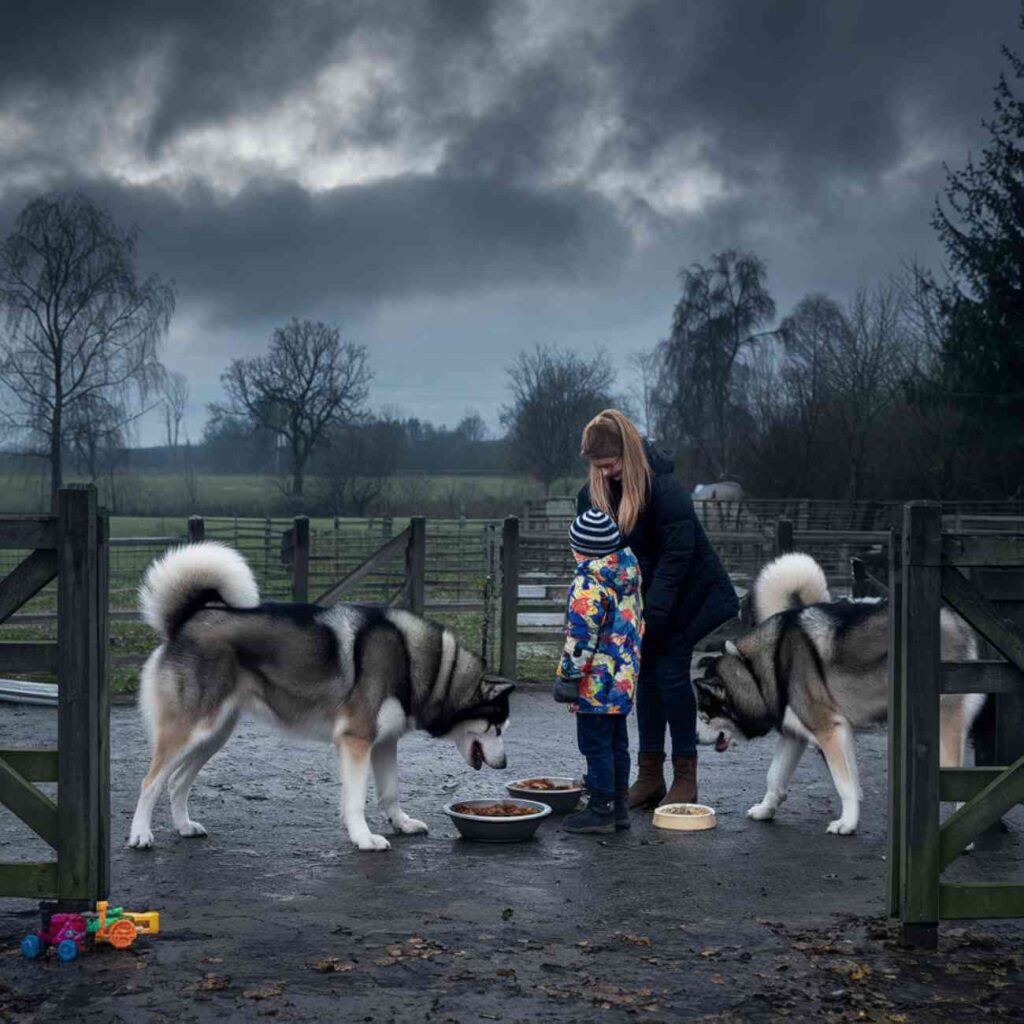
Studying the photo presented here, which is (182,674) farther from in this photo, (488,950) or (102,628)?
(488,950)

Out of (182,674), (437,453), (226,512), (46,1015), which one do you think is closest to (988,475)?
(226,512)

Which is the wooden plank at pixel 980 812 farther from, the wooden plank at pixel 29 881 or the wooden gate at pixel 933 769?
the wooden plank at pixel 29 881

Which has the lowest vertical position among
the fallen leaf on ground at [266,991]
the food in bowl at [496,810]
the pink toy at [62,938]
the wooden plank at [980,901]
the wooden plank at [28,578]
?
the food in bowl at [496,810]

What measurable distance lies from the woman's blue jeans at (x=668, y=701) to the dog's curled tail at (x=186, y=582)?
237cm

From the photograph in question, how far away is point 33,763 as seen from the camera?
4730 mm

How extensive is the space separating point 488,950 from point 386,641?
2517 mm

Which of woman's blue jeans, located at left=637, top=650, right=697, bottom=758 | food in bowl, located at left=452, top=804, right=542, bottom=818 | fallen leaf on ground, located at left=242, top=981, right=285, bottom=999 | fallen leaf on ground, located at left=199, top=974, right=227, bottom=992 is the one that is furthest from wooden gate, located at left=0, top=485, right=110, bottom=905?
woman's blue jeans, located at left=637, top=650, right=697, bottom=758

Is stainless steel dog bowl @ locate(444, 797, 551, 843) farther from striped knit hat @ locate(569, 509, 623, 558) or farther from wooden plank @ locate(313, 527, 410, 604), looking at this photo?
wooden plank @ locate(313, 527, 410, 604)

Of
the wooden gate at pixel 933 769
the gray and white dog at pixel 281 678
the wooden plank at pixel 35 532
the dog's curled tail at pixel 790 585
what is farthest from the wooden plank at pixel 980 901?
the wooden plank at pixel 35 532

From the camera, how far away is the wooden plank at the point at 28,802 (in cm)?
464

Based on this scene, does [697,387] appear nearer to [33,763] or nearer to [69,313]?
[69,313]

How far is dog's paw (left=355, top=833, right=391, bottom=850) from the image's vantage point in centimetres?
641

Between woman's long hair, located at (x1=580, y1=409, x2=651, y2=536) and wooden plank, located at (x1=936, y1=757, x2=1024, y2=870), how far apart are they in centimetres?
273

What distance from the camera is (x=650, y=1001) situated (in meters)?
4.14
